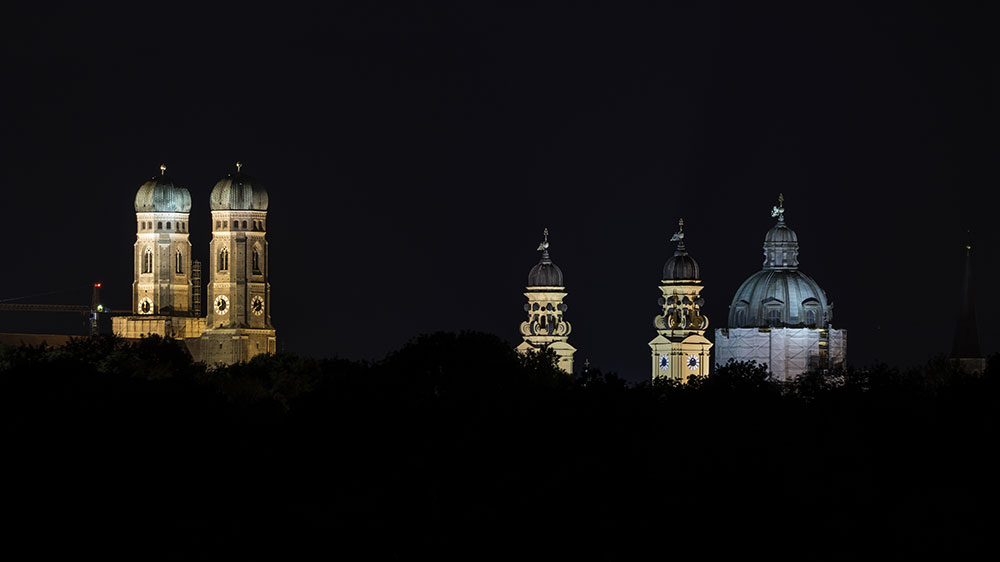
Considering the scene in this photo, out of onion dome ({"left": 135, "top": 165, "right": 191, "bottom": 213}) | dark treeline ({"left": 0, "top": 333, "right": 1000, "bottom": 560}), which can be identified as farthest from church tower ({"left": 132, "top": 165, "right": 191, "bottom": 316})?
dark treeline ({"left": 0, "top": 333, "right": 1000, "bottom": 560})

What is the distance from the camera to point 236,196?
172375mm

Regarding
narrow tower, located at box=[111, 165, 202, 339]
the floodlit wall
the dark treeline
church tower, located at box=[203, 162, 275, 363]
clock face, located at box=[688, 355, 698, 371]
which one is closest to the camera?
the dark treeline

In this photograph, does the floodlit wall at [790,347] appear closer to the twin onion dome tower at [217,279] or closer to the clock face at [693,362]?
the clock face at [693,362]

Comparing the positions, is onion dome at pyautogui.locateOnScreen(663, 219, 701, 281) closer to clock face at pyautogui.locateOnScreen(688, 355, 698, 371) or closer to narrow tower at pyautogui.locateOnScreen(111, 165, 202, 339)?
clock face at pyautogui.locateOnScreen(688, 355, 698, 371)

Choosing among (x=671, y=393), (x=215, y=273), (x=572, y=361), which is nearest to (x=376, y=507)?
(x=671, y=393)

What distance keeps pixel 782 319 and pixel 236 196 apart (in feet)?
114

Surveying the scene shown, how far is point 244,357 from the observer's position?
561 feet

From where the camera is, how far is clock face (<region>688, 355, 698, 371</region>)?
157 meters

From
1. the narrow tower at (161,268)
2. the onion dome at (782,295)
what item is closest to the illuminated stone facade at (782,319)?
the onion dome at (782,295)

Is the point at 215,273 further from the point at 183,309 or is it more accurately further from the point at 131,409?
the point at 131,409

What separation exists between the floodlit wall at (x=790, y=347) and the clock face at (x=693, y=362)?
1950 millimetres

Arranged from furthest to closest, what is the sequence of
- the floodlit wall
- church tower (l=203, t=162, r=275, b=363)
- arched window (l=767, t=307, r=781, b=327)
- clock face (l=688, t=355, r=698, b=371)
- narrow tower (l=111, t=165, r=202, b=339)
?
1. narrow tower (l=111, t=165, r=202, b=339)
2. church tower (l=203, t=162, r=275, b=363)
3. arched window (l=767, t=307, r=781, b=327)
4. the floodlit wall
5. clock face (l=688, t=355, r=698, b=371)

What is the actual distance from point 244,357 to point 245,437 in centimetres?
8899

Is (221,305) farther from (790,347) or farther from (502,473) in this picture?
(502,473)
